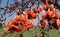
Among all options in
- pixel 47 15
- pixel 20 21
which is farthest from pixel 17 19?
pixel 47 15

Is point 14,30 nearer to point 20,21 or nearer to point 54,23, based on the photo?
point 20,21

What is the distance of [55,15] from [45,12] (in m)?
0.09

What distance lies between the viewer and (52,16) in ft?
4.66

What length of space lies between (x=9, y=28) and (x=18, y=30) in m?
0.06

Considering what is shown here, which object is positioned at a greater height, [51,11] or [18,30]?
[51,11]

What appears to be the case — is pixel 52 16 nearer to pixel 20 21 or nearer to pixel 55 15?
pixel 55 15

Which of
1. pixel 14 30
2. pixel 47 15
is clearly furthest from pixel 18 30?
pixel 47 15

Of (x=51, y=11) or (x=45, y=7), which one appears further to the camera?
(x=45, y=7)

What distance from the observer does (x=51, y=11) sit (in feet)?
4.80

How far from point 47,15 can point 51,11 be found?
4 centimetres

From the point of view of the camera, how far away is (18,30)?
4.69 feet

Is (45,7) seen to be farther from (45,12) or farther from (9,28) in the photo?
(9,28)

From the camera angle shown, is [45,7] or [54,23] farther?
[45,7]

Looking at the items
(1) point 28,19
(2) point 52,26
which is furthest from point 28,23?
(2) point 52,26
